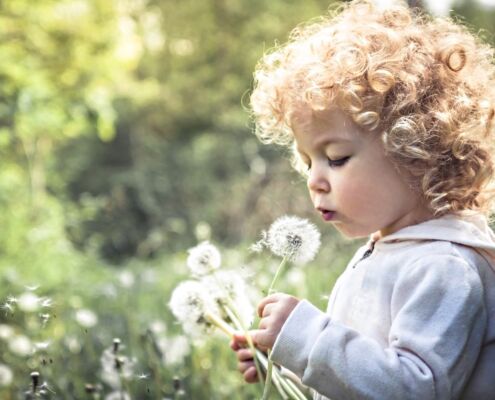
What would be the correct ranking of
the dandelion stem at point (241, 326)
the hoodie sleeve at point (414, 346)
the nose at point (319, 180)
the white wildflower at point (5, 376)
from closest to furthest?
the hoodie sleeve at point (414, 346) → the nose at point (319, 180) → the dandelion stem at point (241, 326) → the white wildflower at point (5, 376)

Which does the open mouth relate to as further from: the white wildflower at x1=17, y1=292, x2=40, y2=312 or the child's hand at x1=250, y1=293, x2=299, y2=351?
the white wildflower at x1=17, y1=292, x2=40, y2=312

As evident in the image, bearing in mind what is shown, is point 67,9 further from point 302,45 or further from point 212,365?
point 302,45

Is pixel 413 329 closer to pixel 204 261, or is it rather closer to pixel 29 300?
pixel 204 261

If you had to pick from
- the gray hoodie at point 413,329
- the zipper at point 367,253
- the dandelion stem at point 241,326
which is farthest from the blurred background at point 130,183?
the gray hoodie at point 413,329

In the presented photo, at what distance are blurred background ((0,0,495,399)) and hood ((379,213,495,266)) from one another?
1.64ft

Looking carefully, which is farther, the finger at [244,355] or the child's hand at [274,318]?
the finger at [244,355]

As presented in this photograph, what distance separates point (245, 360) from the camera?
1828mm

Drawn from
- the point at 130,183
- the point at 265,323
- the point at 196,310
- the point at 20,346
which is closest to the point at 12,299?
the point at 196,310

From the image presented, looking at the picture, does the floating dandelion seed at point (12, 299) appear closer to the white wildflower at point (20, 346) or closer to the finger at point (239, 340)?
the finger at point (239, 340)

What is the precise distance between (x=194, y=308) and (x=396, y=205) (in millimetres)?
547

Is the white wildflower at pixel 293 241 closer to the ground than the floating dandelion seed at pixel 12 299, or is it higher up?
higher up

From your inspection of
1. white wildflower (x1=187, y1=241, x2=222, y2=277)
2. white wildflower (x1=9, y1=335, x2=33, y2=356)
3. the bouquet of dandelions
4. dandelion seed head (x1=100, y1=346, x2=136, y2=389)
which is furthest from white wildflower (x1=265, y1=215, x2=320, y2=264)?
white wildflower (x1=9, y1=335, x2=33, y2=356)

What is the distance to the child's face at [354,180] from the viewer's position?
153 cm

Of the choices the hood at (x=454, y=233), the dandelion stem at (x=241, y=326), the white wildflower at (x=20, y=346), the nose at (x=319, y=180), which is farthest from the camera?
the white wildflower at (x=20, y=346)
